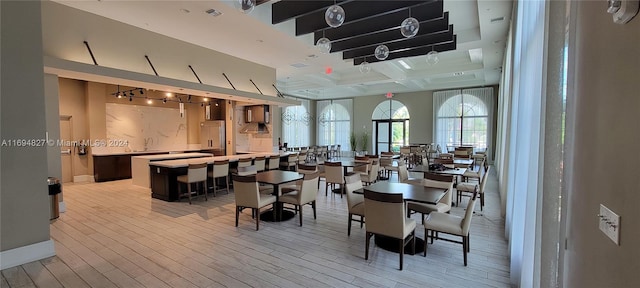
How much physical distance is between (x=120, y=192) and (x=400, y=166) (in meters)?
6.66

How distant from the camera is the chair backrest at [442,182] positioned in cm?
400

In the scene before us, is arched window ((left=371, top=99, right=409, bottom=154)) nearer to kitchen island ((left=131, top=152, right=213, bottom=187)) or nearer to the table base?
kitchen island ((left=131, top=152, right=213, bottom=187))

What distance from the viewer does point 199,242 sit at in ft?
12.3

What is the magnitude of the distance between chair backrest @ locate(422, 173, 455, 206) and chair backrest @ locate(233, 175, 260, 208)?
2.64 meters

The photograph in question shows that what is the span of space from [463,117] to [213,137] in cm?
1090

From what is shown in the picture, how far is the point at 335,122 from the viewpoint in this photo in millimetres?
16688

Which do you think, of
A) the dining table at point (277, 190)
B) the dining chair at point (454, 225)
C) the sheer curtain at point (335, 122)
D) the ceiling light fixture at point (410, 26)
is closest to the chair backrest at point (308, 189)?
the dining table at point (277, 190)

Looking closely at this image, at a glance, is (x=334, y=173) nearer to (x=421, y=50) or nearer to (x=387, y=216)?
(x=387, y=216)

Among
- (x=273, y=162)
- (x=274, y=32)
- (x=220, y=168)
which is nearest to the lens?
(x=274, y=32)

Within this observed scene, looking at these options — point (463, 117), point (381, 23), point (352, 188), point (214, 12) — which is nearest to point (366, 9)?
point (381, 23)

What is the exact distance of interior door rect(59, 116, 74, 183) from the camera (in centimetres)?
796

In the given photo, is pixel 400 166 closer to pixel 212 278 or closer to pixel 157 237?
pixel 212 278

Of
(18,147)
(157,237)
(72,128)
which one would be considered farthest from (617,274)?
(72,128)

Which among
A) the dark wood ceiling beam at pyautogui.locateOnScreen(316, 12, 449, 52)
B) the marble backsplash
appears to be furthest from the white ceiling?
the marble backsplash
